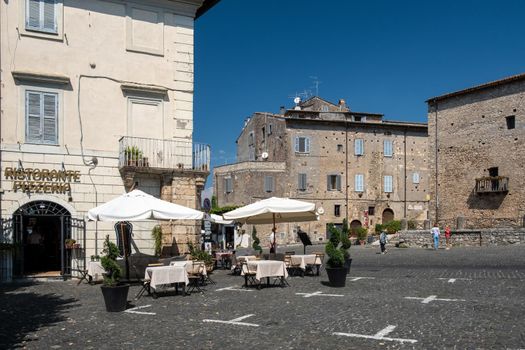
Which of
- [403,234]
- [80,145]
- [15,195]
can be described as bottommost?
[403,234]

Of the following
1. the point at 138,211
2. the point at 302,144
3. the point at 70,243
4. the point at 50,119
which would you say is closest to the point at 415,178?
the point at 302,144

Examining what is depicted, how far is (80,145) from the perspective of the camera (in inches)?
652

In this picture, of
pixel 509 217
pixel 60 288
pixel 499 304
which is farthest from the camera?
pixel 509 217

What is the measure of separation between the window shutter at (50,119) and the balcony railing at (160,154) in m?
2.01

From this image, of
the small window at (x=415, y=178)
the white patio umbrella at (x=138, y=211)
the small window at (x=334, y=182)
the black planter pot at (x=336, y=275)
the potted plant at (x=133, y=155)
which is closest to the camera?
the white patio umbrella at (x=138, y=211)

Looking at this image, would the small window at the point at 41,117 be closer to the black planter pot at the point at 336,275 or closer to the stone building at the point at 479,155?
the black planter pot at the point at 336,275

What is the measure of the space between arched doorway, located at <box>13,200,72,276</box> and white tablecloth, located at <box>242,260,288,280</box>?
21.0ft

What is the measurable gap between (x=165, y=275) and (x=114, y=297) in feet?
6.15

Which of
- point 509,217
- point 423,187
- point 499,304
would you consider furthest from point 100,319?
point 423,187

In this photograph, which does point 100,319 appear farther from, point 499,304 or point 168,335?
point 499,304

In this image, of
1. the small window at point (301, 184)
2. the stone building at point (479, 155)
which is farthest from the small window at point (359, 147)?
the stone building at point (479, 155)

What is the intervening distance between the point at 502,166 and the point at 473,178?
2.40 metres

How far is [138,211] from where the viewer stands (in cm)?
1282

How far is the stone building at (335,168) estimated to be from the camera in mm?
47719
